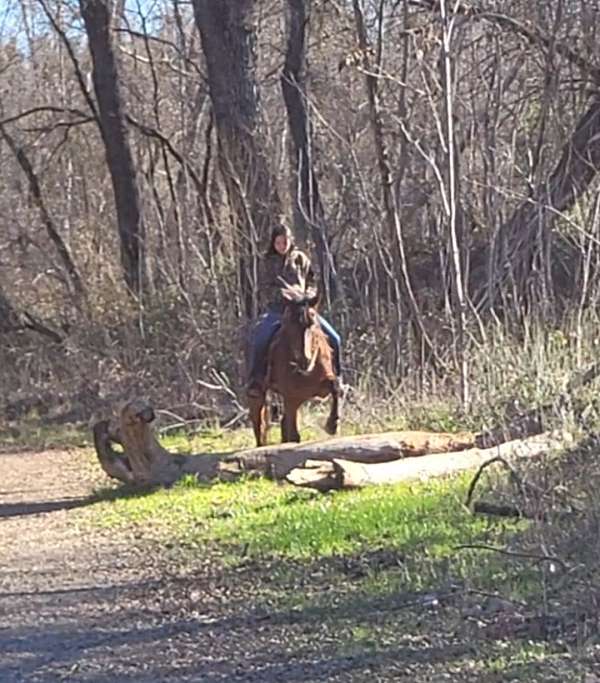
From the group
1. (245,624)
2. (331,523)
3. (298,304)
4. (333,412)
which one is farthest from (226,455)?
(245,624)

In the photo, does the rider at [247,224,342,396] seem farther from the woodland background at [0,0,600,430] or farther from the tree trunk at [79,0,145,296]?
the tree trunk at [79,0,145,296]

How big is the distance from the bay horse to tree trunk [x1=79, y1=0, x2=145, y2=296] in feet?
33.6

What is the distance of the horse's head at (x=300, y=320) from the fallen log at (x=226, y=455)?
0.91 metres

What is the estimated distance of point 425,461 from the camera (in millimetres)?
12930

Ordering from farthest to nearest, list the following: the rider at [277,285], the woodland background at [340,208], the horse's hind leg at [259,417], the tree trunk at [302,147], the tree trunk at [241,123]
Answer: the tree trunk at [302,147] → the tree trunk at [241,123] → the woodland background at [340,208] → the horse's hind leg at [259,417] → the rider at [277,285]

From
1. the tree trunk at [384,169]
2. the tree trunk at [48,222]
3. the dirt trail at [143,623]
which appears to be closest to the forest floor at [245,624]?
the dirt trail at [143,623]

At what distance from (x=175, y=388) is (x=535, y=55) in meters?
6.86

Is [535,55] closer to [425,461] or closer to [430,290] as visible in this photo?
[430,290]

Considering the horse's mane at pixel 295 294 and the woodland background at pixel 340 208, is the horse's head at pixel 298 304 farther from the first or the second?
the woodland background at pixel 340 208

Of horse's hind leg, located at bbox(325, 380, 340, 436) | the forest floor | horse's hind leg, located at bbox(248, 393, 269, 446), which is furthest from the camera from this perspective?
horse's hind leg, located at bbox(248, 393, 269, 446)

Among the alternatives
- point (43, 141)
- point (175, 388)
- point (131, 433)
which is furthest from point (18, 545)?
point (43, 141)

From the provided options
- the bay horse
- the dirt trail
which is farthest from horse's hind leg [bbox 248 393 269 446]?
the dirt trail

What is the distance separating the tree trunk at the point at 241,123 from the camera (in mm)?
20188

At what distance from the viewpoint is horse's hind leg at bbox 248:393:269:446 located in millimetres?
15258
